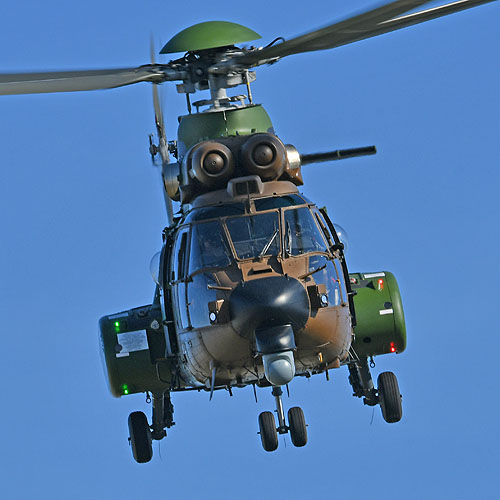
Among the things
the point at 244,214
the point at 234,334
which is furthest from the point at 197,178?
the point at 234,334

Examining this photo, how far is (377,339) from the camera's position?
71.9 feet

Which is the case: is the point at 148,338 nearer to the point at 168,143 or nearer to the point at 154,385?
the point at 154,385

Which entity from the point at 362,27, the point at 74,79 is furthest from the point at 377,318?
the point at 74,79

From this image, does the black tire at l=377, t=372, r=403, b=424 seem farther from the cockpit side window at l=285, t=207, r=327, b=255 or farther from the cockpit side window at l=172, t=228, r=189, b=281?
the cockpit side window at l=172, t=228, r=189, b=281

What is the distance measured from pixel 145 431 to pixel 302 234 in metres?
3.83

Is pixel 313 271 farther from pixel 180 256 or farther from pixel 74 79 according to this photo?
pixel 74 79

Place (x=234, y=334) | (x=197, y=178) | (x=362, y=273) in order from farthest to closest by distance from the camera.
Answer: (x=362, y=273)
(x=197, y=178)
(x=234, y=334)

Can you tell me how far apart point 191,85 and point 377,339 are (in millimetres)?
3914

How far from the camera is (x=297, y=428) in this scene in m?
21.4

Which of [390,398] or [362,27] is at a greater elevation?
[362,27]

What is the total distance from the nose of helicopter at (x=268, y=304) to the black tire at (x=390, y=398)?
128 inches

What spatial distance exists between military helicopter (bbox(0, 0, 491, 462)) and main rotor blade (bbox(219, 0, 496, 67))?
0.06 feet

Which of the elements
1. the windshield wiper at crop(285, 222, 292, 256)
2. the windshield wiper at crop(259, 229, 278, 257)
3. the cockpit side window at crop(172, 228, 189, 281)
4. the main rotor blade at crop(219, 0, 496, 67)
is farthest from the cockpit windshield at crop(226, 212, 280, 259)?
the main rotor blade at crop(219, 0, 496, 67)

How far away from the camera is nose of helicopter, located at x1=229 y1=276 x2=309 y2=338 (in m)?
19.0
